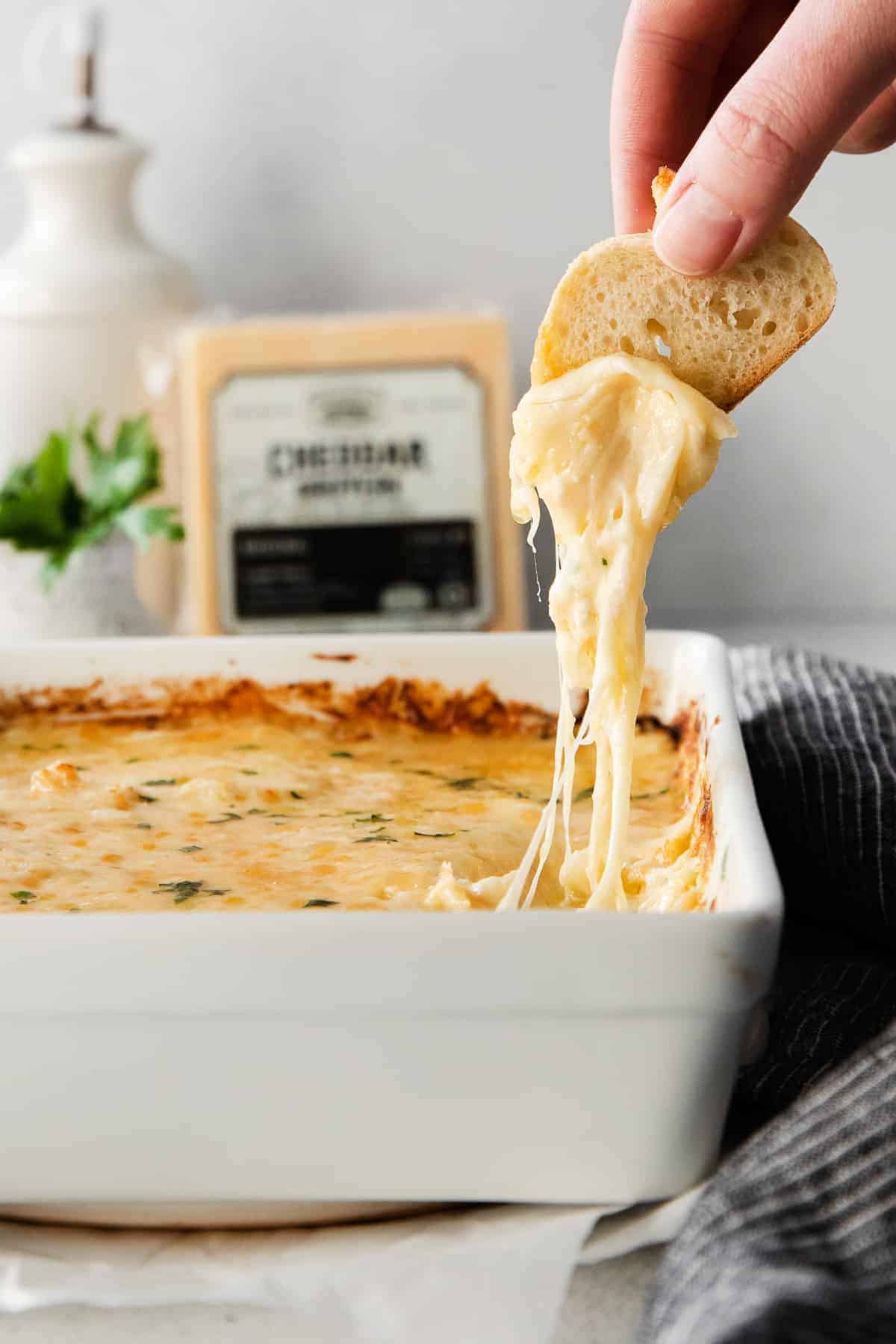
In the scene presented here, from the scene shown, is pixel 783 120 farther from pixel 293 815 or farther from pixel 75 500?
pixel 75 500

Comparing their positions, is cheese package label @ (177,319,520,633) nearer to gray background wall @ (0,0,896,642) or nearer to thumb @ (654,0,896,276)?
gray background wall @ (0,0,896,642)

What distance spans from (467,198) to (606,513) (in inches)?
60.4

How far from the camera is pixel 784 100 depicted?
92 centimetres

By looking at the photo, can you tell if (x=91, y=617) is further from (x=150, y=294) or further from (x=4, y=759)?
(x=4, y=759)

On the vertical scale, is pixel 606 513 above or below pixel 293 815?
above

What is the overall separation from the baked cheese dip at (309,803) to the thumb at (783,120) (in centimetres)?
40

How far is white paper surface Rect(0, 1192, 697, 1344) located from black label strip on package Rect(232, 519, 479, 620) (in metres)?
1.28

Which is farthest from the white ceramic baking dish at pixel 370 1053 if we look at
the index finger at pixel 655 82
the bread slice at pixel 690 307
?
the index finger at pixel 655 82

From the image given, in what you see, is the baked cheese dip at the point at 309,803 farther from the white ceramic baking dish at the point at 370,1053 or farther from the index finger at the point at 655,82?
the index finger at the point at 655,82

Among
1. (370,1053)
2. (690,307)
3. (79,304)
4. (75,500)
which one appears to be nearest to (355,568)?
(75,500)

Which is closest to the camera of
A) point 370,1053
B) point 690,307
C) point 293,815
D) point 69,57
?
point 370,1053

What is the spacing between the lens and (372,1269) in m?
0.82

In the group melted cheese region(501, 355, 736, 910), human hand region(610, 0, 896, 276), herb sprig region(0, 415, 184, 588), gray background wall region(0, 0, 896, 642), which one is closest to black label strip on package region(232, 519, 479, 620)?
herb sprig region(0, 415, 184, 588)

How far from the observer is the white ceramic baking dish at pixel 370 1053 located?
0.77m
